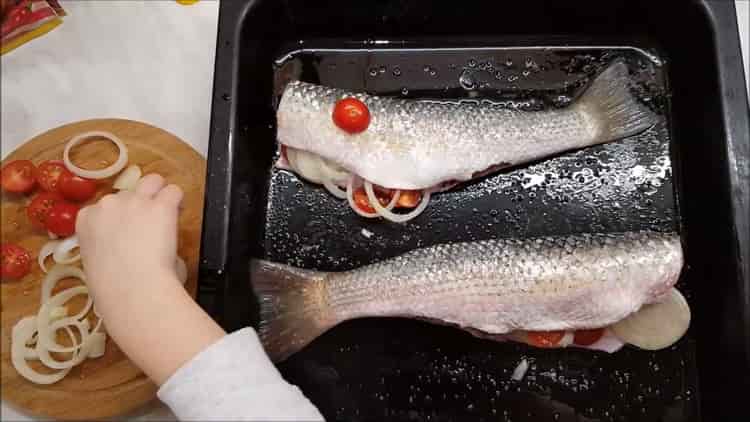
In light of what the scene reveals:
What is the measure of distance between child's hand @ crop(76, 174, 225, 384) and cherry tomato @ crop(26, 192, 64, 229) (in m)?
0.26

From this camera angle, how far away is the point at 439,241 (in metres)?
1.58

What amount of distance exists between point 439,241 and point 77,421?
0.84 meters

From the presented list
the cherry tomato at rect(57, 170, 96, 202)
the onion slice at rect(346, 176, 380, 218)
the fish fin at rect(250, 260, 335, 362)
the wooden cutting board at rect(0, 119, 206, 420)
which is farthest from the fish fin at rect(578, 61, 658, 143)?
the cherry tomato at rect(57, 170, 96, 202)

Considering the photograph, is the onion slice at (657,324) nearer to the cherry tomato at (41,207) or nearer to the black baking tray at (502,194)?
the black baking tray at (502,194)

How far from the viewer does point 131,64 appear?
1798mm

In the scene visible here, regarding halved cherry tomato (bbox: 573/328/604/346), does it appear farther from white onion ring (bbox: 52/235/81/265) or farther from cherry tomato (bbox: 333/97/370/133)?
white onion ring (bbox: 52/235/81/265)

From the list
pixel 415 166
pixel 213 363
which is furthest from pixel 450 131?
pixel 213 363

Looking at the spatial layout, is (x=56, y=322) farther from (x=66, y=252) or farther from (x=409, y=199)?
(x=409, y=199)

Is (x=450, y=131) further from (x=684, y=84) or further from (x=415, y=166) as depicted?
(x=684, y=84)

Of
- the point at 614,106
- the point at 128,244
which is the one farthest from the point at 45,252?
the point at 614,106

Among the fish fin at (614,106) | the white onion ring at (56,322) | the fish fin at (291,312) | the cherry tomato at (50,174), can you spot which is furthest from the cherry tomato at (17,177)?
the fish fin at (614,106)

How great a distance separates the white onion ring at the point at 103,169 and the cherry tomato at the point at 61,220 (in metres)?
0.08

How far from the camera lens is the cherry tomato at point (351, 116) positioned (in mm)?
1481

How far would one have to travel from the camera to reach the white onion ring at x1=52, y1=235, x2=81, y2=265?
149cm
